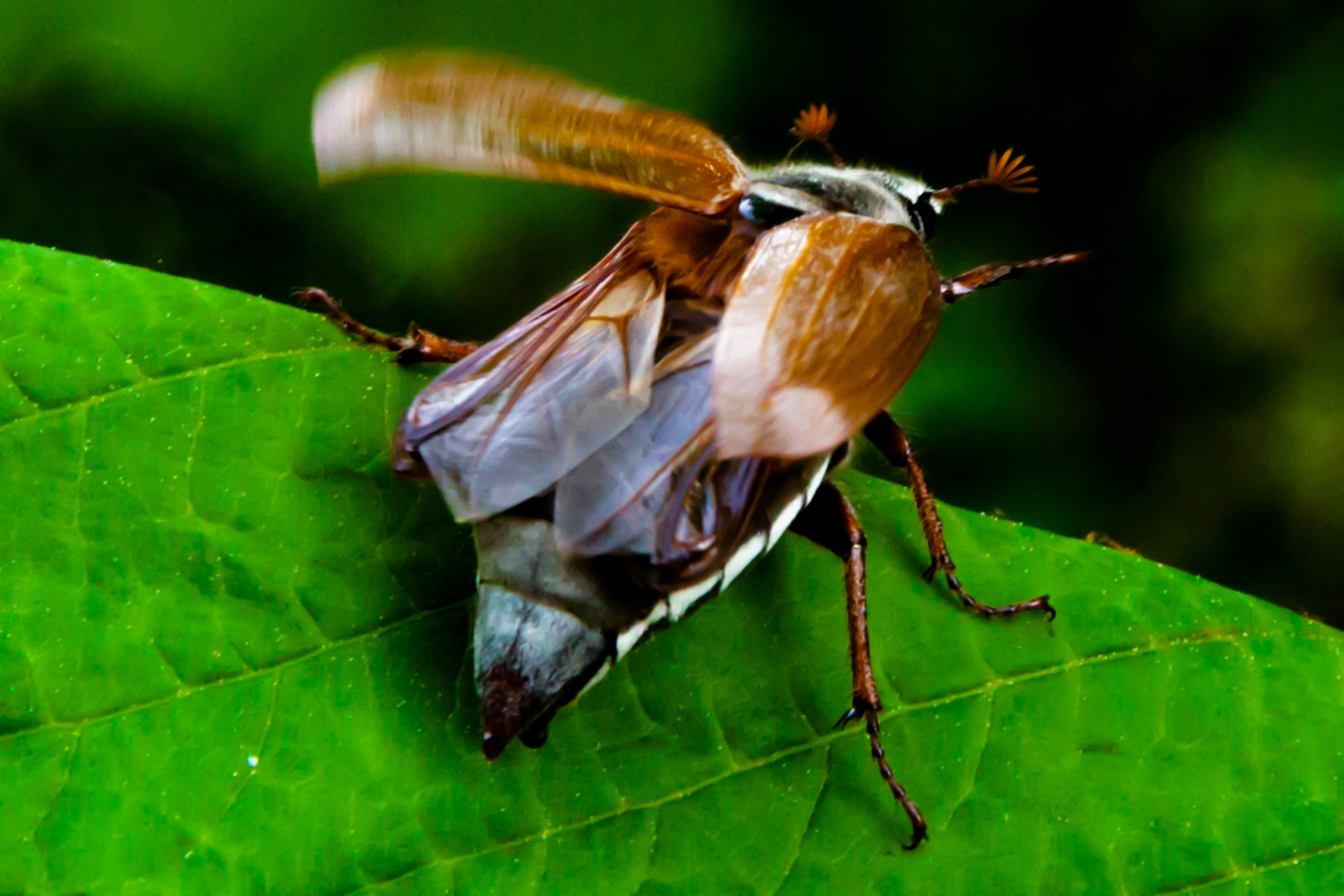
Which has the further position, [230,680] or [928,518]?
[928,518]

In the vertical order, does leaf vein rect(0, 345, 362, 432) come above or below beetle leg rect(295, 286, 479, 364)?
above

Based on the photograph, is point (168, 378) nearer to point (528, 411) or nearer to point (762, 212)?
point (528, 411)

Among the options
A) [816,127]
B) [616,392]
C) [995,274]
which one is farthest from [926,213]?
[616,392]

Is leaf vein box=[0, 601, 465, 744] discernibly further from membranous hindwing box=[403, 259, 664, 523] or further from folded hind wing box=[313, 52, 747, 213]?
folded hind wing box=[313, 52, 747, 213]

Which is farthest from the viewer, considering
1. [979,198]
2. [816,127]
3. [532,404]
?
[979,198]

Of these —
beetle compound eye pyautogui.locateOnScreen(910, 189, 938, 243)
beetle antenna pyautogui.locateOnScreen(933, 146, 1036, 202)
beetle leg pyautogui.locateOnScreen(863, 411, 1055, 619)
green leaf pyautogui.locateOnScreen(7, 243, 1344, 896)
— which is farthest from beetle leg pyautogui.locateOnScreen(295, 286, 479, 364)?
beetle antenna pyautogui.locateOnScreen(933, 146, 1036, 202)

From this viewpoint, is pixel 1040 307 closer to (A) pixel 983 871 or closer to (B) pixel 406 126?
(A) pixel 983 871

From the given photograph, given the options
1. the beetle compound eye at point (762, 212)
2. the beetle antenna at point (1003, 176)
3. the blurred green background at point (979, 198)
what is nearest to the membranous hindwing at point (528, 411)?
the beetle compound eye at point (762, 212)
